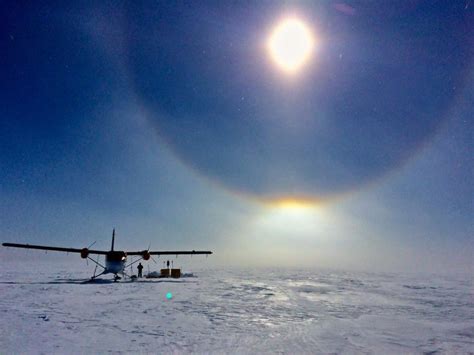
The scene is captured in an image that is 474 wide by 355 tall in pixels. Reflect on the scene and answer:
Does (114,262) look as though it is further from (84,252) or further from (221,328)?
(221,328)

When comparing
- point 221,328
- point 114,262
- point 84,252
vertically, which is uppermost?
point 84,252

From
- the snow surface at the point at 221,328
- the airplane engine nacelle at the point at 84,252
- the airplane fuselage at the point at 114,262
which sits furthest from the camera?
the airplane engine nacelle at the point at 84,252

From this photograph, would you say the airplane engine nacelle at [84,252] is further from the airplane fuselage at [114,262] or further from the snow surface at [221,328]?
the snow surface at [221,328]

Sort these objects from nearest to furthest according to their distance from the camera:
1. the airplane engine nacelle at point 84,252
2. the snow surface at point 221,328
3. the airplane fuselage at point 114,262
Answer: the snow surface at point 221,328, the airplane fuselage at point 114,262, the airplane engine nacelle at point 84,252

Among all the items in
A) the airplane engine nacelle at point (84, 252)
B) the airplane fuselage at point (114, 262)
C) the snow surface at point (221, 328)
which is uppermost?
the airplane engine nacelle at point (84, 252)

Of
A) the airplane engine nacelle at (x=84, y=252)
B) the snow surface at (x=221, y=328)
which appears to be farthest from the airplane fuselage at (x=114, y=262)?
the snow surface at (x=221, y=328)

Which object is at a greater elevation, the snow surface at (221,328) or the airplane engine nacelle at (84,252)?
the airplane engine nacelle at (84,252)

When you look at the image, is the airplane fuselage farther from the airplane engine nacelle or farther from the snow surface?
the snow surface

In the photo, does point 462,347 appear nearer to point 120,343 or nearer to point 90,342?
point 120,343

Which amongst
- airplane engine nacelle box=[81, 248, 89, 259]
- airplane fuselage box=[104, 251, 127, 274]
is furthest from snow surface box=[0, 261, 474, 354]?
airplane engine nacelle box=[81, 248, 89, 259]

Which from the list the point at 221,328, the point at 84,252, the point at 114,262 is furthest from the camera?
the point at 84,252

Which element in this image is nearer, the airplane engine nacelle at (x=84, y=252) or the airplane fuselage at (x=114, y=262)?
the airplane fuselage at (x=114, y=262)

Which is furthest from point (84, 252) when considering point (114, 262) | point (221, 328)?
point (221, 328)
